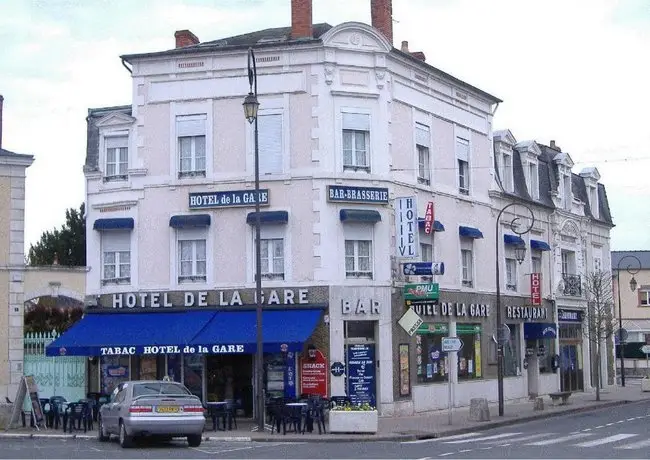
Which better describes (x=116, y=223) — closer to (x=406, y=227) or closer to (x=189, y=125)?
(x=189, y=125)

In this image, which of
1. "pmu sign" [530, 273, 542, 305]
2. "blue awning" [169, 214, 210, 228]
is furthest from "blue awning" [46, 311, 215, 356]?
"pmu sign" [530, 273, 542, 305]

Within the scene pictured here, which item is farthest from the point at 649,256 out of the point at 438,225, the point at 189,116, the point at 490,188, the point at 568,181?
the point at 189,116

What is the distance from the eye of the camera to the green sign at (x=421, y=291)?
3219 centimetres

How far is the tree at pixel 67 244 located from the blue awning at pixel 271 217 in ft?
93.3

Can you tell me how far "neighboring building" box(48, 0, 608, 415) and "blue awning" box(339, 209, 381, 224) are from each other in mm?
62

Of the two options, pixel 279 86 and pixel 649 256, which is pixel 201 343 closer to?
pixel 279 86

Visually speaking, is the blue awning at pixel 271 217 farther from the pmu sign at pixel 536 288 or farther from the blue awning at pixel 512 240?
the pmu sign at pixel 536 288

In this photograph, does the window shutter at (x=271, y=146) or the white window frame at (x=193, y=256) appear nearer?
the window shutter at (x=271, y=146)

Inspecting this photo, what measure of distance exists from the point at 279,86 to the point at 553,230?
16.7 m

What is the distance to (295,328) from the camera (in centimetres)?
2994

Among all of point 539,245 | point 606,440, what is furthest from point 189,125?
point 539,245

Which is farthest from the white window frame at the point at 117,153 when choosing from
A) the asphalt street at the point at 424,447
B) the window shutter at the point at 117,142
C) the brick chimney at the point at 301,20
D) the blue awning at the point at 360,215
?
the asphalt street at the point at 424,447

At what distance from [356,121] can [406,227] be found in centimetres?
343

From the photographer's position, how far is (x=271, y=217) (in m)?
31.6
